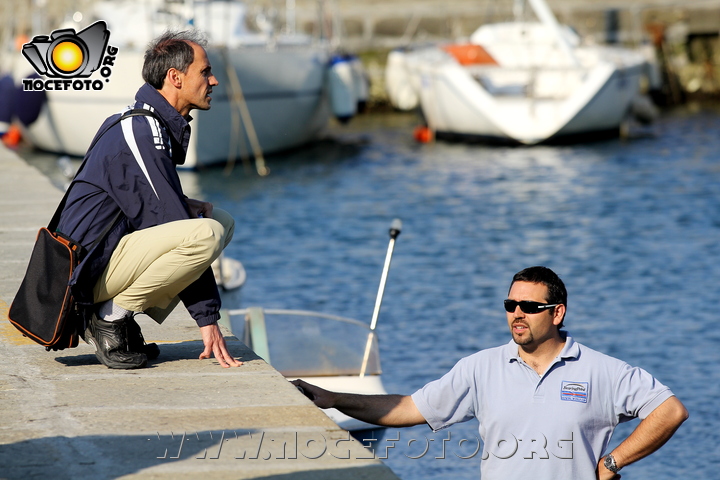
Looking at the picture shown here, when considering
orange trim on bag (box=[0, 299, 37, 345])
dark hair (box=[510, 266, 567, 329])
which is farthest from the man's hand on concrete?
dark hair (box=[510, 266, 567, 329])

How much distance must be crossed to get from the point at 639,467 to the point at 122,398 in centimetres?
416

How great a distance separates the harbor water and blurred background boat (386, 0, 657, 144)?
1.94ft

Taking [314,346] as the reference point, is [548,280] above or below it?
above

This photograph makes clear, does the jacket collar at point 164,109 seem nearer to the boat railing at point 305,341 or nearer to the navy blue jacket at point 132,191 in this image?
the navy blue jacket at point 132,191

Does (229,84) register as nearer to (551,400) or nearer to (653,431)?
(551,400)

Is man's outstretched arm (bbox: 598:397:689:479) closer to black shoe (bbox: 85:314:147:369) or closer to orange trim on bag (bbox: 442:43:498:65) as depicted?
black shoe (bbox: 85:314:147:369)

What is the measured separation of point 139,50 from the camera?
64.3 feet

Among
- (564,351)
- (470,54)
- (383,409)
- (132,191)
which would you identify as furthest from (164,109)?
(470,54)

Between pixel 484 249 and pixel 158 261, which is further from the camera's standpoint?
pixel 484 249

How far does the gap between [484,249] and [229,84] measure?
25.4 ft

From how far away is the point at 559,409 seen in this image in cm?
404

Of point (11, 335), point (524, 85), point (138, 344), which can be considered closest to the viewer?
point (138, 344)

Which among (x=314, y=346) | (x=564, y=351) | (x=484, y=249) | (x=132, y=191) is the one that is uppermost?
(x=132, y=191)

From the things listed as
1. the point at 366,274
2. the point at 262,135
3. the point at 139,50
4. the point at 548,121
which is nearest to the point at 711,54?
the point at 548,121
